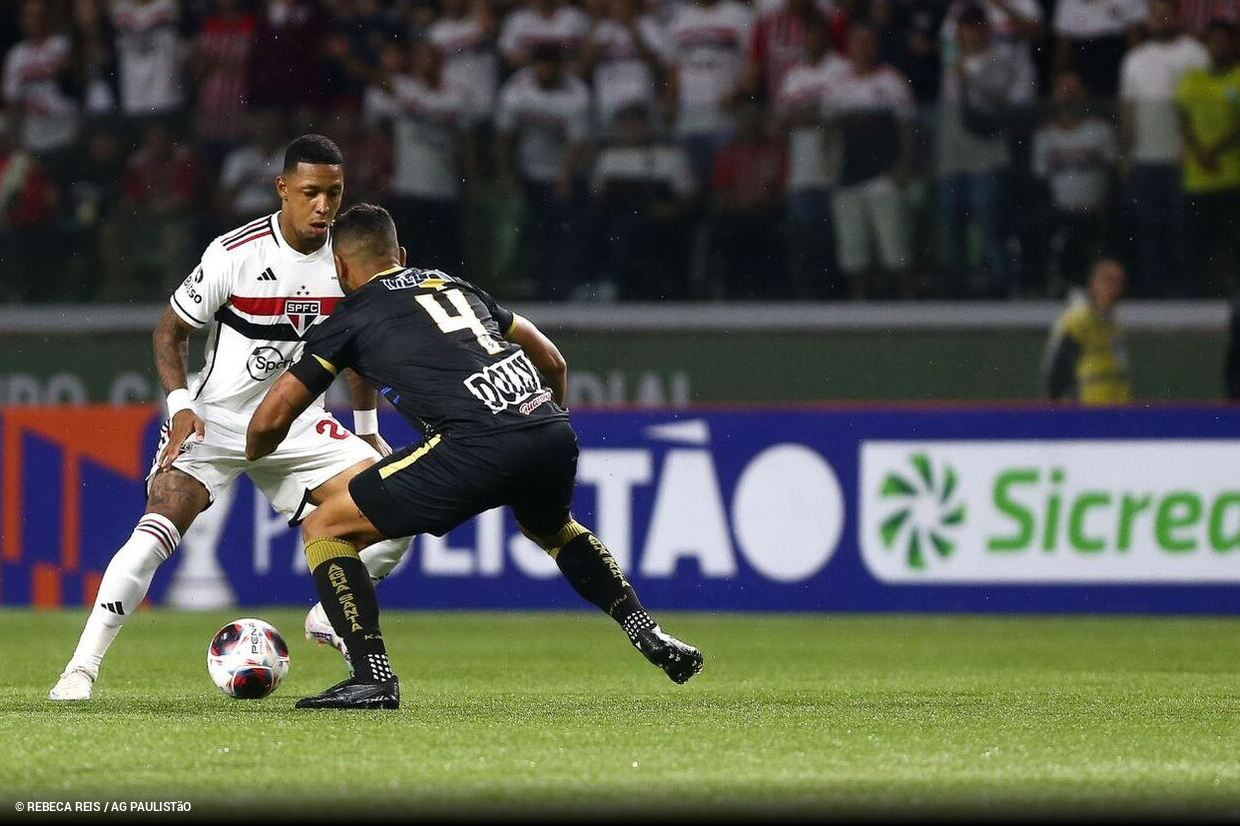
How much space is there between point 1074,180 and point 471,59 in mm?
4252

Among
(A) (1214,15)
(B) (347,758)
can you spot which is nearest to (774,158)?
(A) (1214,15)

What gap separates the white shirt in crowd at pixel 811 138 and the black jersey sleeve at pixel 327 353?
23.3 feet

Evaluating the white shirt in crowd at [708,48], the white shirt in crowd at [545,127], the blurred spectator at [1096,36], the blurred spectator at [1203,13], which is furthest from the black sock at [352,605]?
the blurred spectator at [1203,13]

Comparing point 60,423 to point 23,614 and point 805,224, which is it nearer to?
point 23,614

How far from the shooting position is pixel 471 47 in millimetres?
14922

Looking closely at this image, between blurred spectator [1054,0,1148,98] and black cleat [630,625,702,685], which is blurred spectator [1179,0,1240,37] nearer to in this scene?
blurred spectator [1054,0,1148,98]

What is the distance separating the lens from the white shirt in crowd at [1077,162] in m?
13.2

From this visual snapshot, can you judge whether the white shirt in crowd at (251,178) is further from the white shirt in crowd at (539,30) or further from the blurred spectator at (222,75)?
the white shirt in crowd at (539,30)

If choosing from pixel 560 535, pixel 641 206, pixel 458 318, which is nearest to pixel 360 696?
pixel 560 535

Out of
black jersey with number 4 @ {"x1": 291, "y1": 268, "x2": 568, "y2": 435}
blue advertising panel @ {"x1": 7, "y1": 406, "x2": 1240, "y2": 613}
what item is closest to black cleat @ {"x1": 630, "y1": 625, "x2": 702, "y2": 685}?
black jersey with number 4 @ {"x1": 291, "y1": 268, "x2": 568, "y2": 435}

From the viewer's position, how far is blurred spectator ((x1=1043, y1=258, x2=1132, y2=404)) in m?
13.0

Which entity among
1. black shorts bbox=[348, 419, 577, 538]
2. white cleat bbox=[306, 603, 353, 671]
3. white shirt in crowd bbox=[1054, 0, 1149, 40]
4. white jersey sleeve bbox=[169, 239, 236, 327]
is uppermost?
white shirt in crowd bbox=[1054, 0, 1149, 40]

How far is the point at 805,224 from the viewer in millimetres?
13594

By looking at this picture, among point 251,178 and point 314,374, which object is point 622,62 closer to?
point 251,178
